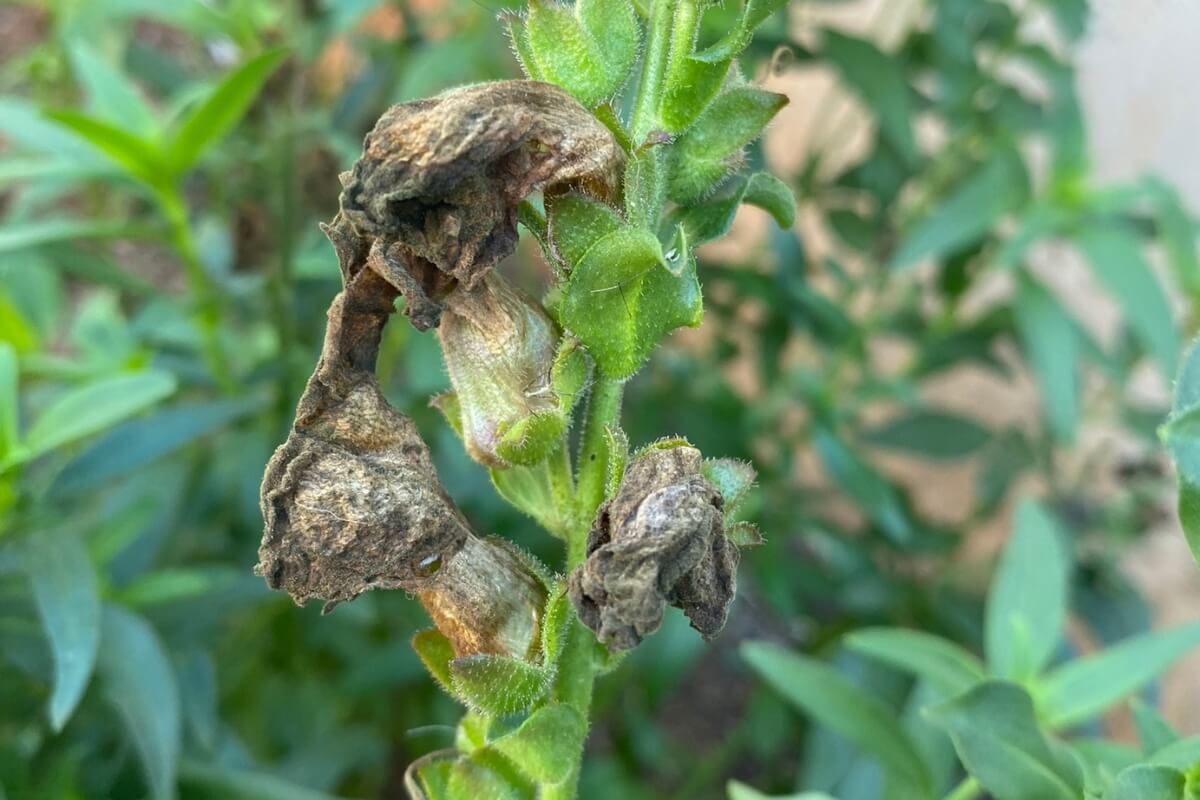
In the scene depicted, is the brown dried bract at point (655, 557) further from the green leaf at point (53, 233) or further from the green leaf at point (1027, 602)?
the green leaf at point (53, 233)

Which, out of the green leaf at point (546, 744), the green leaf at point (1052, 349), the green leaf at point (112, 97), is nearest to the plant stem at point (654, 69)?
the green leaf at point (546, 744)

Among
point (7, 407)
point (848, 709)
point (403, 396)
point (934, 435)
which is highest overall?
point (7, 407)

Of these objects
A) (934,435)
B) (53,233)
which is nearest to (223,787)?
(53,233)

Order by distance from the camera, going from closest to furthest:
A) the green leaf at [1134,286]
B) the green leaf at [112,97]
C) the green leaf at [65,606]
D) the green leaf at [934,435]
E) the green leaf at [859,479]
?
1. the green leaf at [65,606]
2. the green leaf at [112,97]
3. the green leaf at [1134,286]
4. the green leaf at [859,479]
5. the green leaf at [934,435]

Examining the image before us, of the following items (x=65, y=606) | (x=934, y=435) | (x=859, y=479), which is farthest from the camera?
(x=934, y=435)

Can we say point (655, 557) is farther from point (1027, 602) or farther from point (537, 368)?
point (1027, 602)

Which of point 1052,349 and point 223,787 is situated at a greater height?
point 1052,349

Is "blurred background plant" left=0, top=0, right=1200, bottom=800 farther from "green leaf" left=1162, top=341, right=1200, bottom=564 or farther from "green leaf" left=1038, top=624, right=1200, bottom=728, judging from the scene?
"green leaf" left=1162, top=341, right=1200, bottom=564
